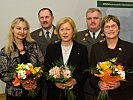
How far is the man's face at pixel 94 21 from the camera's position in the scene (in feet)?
10.3

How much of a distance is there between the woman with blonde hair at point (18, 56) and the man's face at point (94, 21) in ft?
2.86

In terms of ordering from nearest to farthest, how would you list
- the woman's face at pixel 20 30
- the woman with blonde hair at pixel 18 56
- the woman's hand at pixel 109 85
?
1. the woman's hand at pixel 109 85
2. the woman with blonde hair at pixel 18 56
3. the woman's face at pixel 20 30

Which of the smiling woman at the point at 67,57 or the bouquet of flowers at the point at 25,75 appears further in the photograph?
the smiling woman at the point at 67,57

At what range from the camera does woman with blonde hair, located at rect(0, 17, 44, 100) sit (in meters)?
2.61

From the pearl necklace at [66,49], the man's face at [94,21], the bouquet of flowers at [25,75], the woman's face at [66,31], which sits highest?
the man's face at [94,21]

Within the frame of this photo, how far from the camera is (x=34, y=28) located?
12.5ft

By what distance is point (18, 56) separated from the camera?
2.67 meters

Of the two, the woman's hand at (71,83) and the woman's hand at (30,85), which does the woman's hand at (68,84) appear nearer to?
the woman's hand at (71,83)

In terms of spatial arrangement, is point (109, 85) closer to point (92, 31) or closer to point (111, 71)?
point (111, 71)

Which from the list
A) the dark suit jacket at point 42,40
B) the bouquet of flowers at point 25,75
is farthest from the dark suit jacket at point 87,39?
the bouquet of flowers at point 25,75

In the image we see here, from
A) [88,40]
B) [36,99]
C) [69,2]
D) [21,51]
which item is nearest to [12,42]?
[21,51]

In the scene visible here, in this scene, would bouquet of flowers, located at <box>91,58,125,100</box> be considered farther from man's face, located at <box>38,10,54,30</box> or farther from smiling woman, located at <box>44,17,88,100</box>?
man's face, located at <box>38,10,54,30</box>

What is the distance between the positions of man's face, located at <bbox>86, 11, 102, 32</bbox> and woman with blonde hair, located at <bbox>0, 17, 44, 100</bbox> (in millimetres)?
870

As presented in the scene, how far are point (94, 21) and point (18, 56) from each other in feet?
3.94
